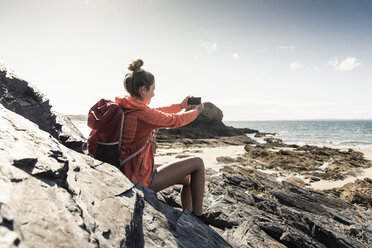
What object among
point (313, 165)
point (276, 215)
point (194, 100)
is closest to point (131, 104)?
point (194, 100)

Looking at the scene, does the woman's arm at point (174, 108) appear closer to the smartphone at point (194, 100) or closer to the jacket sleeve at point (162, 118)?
the smartphone at point (194, 100)

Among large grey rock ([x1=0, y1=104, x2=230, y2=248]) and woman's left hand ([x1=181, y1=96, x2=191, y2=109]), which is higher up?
woman's left hand ([x1=181, y1=96, x2=191, y2=109])

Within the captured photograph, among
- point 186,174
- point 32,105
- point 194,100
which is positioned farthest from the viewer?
point 194,100

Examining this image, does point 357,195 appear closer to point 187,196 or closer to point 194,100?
point 187,196

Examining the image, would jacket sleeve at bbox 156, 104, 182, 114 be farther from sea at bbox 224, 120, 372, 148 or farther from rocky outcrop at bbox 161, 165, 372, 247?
sea at bbox 224, 120, 372, 148

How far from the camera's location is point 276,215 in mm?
4598

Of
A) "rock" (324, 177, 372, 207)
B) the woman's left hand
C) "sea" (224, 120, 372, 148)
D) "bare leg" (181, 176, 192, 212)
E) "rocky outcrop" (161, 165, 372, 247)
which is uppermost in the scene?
the woman's left hand

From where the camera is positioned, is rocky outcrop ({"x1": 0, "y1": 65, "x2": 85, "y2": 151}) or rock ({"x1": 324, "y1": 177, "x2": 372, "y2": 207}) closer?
rocky outcrop ({"x1": 0, "y1": 65, "x2": 85, "y2": 151})

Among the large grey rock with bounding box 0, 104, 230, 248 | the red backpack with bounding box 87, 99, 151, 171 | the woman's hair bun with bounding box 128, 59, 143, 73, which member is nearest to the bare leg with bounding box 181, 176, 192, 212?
the large grey rock with bounding box 0, 104, 230, 248

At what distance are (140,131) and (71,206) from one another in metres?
1.47

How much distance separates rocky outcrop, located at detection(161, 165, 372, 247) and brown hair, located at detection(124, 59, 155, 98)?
2.63 m

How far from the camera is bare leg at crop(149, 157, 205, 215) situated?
3.11 metres

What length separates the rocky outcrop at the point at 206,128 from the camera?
31867 millimetres

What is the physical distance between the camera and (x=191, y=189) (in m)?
3.20
